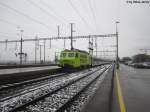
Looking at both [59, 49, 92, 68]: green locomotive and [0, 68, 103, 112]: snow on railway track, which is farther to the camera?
[59, 49, 92, 68]: green locomotive

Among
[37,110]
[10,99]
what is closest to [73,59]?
[10,99]

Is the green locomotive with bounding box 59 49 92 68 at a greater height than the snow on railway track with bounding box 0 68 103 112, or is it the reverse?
the green locomotive with bounding box 59 49 92 68

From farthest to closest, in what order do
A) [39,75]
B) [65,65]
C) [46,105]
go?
[65,65] → [39,75] → [46,105]

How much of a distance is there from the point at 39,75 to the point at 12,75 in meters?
4.61

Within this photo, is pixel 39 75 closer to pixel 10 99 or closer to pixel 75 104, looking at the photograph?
pixel 10 99

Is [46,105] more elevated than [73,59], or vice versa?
[73,59]

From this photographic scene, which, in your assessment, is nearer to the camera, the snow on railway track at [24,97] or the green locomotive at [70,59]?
the snow on railway track at [24,97]

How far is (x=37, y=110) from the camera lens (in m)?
6.57

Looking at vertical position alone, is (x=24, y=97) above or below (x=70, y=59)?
below

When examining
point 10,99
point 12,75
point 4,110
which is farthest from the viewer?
point 12,75

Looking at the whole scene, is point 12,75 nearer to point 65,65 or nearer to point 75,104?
point 75,104

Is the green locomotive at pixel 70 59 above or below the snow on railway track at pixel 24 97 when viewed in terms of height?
above

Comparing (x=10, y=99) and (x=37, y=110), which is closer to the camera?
(x=37, y=110)

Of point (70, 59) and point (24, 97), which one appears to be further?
point (70, 59)
